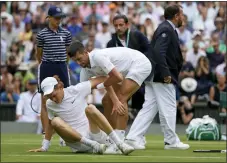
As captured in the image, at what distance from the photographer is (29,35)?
95.3ft

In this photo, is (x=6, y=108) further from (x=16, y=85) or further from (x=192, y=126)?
(x=192, y=126)

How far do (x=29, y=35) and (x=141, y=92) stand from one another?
11651 millimetres

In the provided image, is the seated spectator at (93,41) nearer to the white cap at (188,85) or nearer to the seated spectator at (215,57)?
the seated spectator at (215,57)

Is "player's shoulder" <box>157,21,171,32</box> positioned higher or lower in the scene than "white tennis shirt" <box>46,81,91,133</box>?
higher

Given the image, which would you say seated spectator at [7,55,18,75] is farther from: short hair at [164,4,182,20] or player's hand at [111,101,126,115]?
player's hand at [111,101,126,115]

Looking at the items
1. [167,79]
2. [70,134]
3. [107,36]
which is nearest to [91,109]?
[70,134]

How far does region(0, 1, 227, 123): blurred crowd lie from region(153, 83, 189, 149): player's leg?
869 centimetres

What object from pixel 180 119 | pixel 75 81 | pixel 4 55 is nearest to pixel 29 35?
pixel 4 55

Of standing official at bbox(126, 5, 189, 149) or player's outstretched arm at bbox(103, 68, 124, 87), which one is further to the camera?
standing official at bbox(126, 5, 189, 149)

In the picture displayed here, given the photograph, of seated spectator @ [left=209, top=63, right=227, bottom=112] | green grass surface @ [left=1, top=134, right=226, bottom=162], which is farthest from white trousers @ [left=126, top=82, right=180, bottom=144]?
seated spectator @ [left=209, top=63, right=227, bottom=112]

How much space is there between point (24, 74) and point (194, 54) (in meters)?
4.69

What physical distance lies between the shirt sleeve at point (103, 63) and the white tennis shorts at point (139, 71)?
90cm

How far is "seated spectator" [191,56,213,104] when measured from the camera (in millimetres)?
24469

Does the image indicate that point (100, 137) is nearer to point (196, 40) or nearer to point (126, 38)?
point (126, 38)
